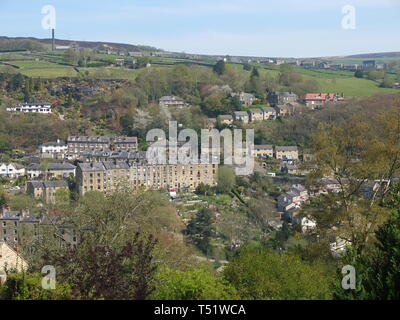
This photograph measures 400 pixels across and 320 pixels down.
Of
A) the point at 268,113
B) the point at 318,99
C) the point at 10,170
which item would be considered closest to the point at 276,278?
the point at 10,170

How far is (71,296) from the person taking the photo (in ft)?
18.1

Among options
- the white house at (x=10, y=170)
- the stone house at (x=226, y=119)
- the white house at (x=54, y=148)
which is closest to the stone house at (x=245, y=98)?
the stone house at (x=226, y=119)

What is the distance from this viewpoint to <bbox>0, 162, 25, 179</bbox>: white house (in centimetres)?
2505

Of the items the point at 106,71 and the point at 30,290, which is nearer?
the point at 30,290

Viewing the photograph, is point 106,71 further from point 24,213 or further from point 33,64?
point 24,213

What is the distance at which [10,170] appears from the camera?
990 inches

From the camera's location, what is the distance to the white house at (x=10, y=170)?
986 inches

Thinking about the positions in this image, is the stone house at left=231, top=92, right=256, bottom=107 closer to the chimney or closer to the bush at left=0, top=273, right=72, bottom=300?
the chimney

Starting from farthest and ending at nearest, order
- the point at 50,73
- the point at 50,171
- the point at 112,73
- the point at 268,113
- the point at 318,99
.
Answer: the point at 112,73 < the point at 50,73 < the point at 318,99 < the point at 268,113 < the point at 50,171

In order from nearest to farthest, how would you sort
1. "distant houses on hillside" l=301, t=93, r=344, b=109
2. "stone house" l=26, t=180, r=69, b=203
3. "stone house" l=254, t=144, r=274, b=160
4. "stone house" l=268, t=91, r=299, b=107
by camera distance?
"stone house" l=26, t=180, r=69, b=203, "stone house" l=254, t=144, r=274, b=160, "distant houses on hillside" l=301, t=93, r=344, b=109, "stone house" l=268, t=91, r=299, b=107

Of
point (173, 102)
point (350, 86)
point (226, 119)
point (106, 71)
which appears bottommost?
point (226, 119)

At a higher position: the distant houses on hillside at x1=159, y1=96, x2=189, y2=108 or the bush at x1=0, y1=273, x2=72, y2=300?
the distant houses on hillside at x1=159, y1=96, x2=189, y2=108

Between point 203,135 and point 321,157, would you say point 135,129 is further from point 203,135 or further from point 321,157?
point 321,157

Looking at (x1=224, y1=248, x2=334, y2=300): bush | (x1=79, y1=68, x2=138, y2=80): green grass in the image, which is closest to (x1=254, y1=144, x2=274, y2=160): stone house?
(x1=79, y1=68, x2=138, y2=80): green grass
